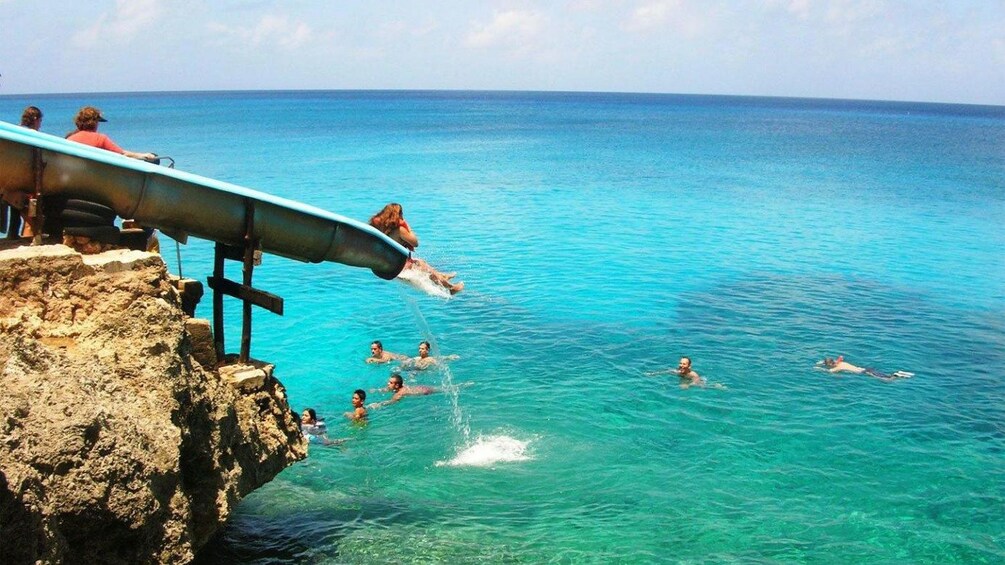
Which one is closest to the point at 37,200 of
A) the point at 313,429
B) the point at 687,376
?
the point at 313,429

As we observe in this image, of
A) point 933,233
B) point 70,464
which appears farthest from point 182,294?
point 933,233

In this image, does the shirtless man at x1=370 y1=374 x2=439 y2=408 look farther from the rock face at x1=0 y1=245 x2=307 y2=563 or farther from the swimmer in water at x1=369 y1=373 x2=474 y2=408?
the rock face at x1=0 y1=245 x2=307 y2=563

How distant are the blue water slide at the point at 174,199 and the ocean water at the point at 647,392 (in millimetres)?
3636

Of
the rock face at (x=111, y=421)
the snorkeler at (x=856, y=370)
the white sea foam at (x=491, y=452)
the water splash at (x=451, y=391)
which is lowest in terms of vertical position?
the white sea foam at (x=491, y=452)

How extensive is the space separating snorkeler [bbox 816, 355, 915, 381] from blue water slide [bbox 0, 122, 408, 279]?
12.0 metres

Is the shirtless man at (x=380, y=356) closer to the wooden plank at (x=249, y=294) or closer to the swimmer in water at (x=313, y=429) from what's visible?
the swimmer in water at (x=313, y=429)

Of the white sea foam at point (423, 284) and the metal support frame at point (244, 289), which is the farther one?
the white sea foam at point (423, 284)

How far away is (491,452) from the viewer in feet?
48.2

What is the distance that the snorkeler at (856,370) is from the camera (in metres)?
18.6

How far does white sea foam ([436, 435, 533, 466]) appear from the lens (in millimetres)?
14266

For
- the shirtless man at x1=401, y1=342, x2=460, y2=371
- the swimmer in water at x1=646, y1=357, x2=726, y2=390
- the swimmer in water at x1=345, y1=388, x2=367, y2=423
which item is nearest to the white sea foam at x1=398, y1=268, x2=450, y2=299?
the shirtless man at x1=401, y1=342, x2=460, y2=371

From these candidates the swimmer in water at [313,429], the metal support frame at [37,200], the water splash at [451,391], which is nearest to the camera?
the metal support frame at [37,200]

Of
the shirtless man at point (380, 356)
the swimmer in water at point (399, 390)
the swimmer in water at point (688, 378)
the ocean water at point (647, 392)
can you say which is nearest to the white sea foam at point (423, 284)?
the ocean water at point (647, 392)

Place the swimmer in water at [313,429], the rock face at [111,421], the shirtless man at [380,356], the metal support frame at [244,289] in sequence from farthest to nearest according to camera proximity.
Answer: the shirtless man at [380,356] < the swimmer in water at [313,429] < the metal support frame at [244,289] < the rock face at [111,421]
